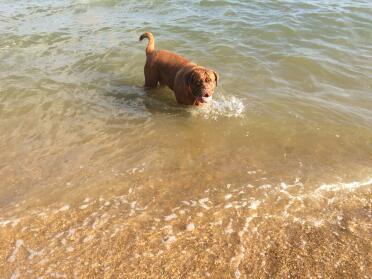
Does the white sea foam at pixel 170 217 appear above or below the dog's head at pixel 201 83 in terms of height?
below

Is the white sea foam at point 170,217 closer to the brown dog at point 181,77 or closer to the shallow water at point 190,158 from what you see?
the shallow water at point 190,158

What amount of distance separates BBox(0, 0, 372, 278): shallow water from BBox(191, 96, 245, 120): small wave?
0.02m

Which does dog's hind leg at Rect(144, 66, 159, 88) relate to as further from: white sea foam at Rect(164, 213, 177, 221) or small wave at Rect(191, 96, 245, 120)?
white sea foam at Rect(164, 213, 177, 221)

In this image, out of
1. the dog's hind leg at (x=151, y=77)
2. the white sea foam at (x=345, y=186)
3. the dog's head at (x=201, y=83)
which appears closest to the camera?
the white sea foam at (x=345, y=186)

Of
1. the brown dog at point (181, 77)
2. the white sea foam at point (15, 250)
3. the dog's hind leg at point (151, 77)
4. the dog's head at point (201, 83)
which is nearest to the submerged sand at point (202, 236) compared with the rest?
the white sea foam at point (15, 250)

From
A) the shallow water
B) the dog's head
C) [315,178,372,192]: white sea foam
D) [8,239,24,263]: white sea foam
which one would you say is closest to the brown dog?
the dog's head

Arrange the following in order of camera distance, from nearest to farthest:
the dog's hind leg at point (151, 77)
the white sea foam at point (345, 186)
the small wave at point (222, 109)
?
1. the white sea foam at point (345, 186)
2. the small wave at point (222, 109)
3. the dog's hind leg at point (151, 77)

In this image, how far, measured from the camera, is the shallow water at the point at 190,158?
128 inches

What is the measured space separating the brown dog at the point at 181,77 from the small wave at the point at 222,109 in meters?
0.17

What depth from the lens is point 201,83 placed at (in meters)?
5.24

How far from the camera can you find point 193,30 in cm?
937

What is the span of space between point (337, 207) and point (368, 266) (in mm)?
768

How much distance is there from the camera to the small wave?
5730mm

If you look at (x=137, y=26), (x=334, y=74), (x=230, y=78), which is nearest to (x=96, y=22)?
(x=137, y=26)
